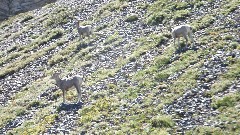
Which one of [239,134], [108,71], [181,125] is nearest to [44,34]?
[108,71]

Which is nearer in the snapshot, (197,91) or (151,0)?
(197,91)

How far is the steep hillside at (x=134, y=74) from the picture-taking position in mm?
19875

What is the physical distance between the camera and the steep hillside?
65.2 ft

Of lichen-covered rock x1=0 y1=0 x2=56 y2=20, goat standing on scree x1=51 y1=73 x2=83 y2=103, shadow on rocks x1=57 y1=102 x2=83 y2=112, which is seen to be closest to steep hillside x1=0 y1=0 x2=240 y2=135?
shadow on rocks x1=57 y1=102 x2=83 y2=112

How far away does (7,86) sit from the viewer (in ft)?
115

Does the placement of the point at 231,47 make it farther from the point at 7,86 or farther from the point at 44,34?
the point at 44,34

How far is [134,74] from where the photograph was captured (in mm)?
26781

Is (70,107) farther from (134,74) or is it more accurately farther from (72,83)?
(134,74)

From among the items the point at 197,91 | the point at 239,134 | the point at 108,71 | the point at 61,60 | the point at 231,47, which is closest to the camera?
the point at 239,134

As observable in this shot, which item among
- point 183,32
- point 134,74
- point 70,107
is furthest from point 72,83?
point 183,32

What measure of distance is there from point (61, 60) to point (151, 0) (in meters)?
13.9

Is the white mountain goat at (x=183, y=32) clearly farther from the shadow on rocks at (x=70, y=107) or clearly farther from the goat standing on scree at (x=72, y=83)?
the shadow on rocks at (x=70, y=107)

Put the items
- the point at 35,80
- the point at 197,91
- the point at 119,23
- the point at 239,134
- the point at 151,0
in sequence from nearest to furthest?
the point at 239,134
the point at 197,91
the point at 35,80
the point at 119,23
the point at 151,0

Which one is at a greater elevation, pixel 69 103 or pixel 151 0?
pixel 151 0
